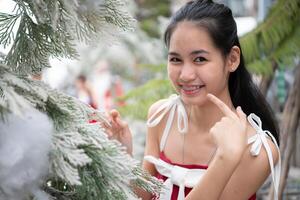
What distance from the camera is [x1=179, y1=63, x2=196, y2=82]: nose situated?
1628 millimetres

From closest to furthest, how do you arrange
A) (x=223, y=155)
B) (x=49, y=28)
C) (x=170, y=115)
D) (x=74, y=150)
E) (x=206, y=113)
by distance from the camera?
1. (x=74, y=150)
2. (x=49, y=28)
3. (x=223, y=155)
4. (x=206, y=113)
5. (x=170, y=115)

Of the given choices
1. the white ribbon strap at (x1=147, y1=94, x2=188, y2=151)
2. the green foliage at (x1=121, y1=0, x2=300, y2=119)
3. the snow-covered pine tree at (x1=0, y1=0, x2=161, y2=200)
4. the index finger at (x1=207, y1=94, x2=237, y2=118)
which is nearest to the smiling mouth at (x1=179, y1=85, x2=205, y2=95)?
the index finger at (x1=207, y1=94, x2=237, y2=118)

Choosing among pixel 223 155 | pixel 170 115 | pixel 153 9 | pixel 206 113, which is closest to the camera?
pixel 223 155

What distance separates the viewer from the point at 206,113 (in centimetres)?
185

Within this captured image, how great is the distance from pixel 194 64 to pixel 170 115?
1.17 feet

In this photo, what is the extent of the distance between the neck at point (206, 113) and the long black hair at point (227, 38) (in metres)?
0.07

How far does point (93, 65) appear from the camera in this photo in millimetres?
8672

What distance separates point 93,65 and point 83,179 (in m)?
7.74

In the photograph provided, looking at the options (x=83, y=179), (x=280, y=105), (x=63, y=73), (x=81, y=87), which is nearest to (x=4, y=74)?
(x=83, y=179)

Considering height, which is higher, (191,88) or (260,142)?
(191,88)

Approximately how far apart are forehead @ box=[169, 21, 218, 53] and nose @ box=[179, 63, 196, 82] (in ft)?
0.17

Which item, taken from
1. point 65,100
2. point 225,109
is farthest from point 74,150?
point 225,109

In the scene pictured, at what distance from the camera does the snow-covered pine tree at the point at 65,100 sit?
0.94m

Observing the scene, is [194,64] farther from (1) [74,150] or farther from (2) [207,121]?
(1) [74,150]
